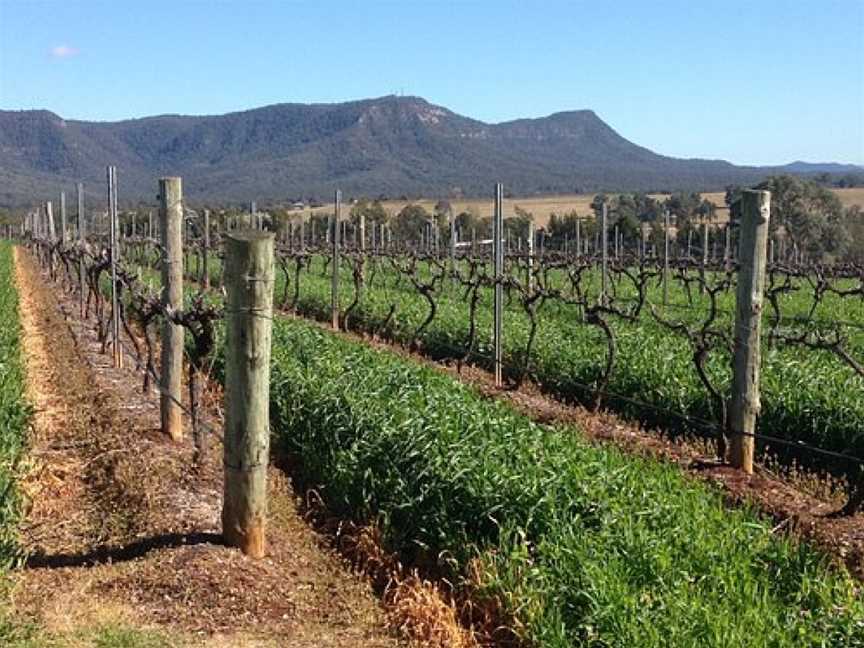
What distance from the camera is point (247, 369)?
6.55m

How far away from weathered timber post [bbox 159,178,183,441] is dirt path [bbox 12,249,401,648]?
511 millimetres

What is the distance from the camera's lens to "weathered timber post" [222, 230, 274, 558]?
652 centimetres

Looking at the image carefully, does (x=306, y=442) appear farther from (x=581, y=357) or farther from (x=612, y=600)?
(x=581, y=357)

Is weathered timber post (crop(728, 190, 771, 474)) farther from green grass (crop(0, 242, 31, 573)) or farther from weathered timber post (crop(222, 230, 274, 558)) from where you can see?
green grass (crop(0, 242, 31, 573))

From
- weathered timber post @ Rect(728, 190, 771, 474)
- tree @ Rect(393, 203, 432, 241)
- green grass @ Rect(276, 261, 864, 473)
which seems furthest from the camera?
tree @ Rect(393, 203, 432, 241)

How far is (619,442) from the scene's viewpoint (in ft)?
33.1

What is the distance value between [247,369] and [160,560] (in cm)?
140

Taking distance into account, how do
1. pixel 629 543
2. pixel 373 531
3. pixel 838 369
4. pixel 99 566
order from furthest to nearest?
pixel 838 369
pixel 373 531
pixel 99 566
pixel 629 543

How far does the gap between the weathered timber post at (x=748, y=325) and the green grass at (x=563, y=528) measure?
113 centimetres

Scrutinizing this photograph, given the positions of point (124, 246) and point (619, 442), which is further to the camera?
point (124, 246)

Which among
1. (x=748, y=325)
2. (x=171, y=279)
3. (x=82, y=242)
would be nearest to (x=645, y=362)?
(x=748, y=325)

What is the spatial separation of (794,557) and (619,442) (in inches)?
153

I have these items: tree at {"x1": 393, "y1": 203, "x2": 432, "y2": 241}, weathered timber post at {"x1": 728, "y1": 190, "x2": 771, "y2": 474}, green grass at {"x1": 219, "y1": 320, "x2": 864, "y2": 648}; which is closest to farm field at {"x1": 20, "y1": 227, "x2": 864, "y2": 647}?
green grass at {"x1": 219, "y1": 320, "x2": 864, "y2": 648}

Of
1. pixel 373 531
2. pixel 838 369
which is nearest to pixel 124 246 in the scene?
pixel 838 369
